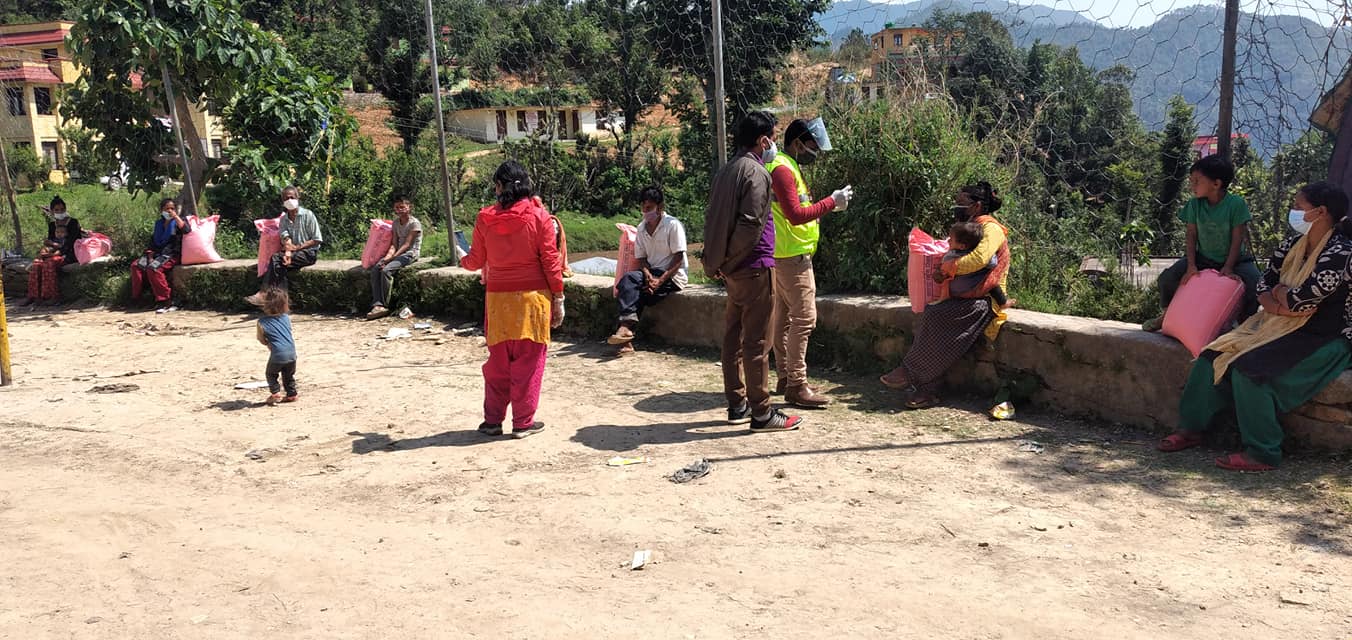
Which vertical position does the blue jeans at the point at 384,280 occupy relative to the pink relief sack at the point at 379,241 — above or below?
below

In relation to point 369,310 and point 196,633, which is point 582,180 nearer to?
point 369,310

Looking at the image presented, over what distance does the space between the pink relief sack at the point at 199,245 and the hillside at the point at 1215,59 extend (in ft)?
28.8

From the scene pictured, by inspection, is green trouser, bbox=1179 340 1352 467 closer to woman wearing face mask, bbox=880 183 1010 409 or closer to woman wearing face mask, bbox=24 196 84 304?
woman wearing face mask, bbox=880 183 1010 409

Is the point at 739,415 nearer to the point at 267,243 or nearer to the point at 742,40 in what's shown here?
the point at 742,40

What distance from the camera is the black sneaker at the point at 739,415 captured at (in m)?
5.65

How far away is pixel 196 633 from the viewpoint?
3381mm

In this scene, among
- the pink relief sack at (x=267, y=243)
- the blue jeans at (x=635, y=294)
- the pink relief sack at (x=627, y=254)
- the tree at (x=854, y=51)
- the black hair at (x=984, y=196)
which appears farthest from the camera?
the pink relief sack at (x=267, y=243)

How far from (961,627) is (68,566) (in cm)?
329

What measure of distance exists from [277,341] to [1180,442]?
17.0ft

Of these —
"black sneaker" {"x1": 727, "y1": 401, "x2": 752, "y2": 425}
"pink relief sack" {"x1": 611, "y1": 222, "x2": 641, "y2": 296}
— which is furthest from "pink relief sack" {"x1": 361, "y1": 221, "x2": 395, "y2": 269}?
"black sneaker" {"x1": 727, "y1": 401, "x2": 752, "y2": 425}

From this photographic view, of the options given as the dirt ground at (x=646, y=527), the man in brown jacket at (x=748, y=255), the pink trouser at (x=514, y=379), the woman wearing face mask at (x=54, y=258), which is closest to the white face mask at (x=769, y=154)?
the man in brown jacket at (x=748, y=255)

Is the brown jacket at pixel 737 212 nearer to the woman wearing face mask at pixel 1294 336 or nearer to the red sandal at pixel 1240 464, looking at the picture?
the woman wearing face mask at pixel 1294 336

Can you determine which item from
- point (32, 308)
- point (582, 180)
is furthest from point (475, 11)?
point (32, 308)

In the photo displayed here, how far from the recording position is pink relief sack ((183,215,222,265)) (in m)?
11.1
